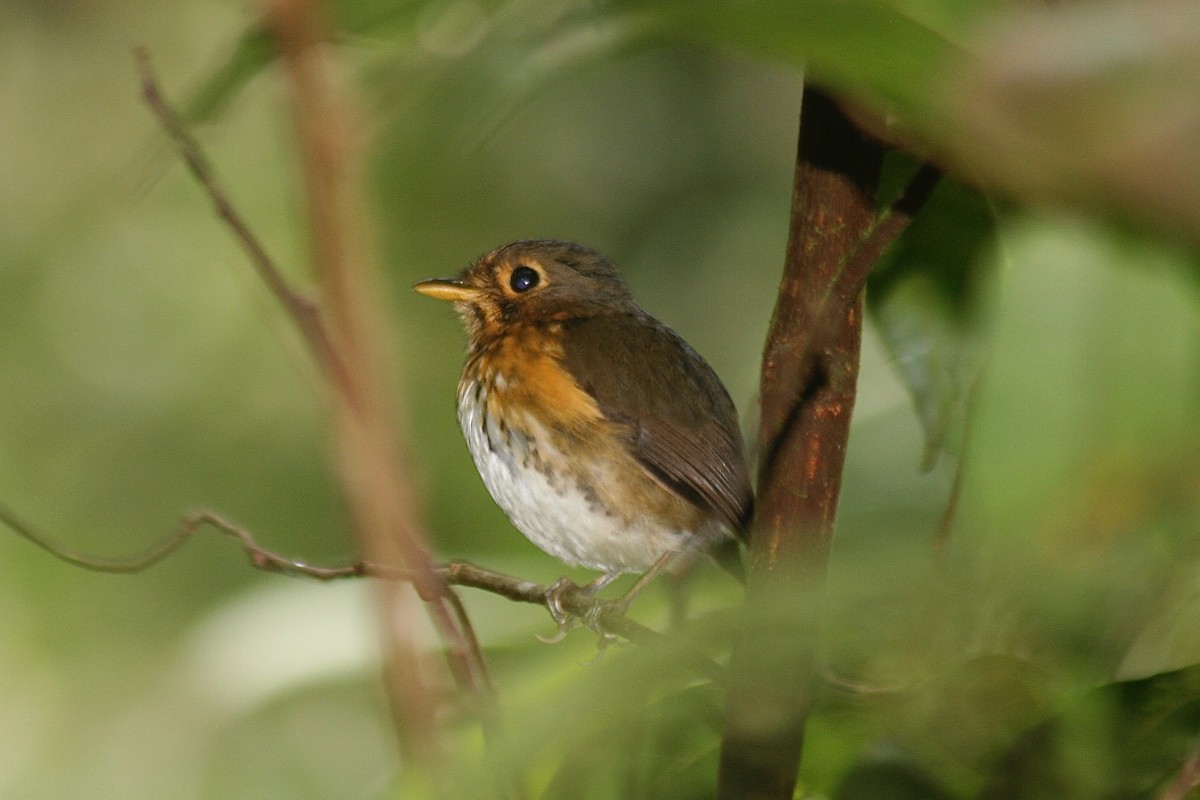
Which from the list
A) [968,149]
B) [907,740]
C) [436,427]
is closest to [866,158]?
[907,740]

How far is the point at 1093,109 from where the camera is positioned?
2.01 ft

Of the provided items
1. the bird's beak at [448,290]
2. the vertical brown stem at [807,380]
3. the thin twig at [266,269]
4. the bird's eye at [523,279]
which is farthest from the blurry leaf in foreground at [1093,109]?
the bird's eye at [523,279]

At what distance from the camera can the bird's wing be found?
117 inches

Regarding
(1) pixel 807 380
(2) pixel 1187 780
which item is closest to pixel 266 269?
(1) pixel 807 380

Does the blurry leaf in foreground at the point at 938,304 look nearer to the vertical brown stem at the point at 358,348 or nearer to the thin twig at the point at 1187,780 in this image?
the thin twig at the point at 1187,780

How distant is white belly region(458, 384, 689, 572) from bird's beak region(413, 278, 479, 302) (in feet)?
1.06

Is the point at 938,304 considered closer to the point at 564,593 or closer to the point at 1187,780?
the point at 1187,780

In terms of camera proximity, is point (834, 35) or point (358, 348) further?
point (358, 348)

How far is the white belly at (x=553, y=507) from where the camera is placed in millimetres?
2977

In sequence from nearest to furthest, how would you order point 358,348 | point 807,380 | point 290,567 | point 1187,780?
point 358,348, point 1187,780, point 807,380, point 290,567

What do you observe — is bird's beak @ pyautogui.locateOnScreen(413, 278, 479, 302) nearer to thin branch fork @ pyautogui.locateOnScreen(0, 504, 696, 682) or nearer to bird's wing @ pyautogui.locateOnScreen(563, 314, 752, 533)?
bird's wing @ pyautogui.locateOnScreen(563, 314, 752, 533)

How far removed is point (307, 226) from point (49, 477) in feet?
20.4

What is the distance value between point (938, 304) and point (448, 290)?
1.97 metres

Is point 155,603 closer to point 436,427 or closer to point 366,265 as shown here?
point 436,427
